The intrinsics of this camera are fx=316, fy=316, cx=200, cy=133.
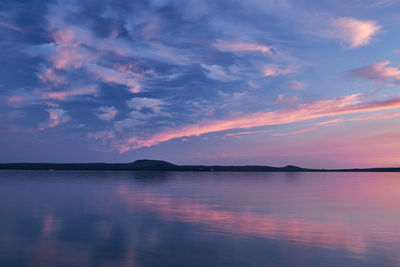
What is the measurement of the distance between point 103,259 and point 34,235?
6968 mm

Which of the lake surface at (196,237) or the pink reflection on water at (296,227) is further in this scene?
the pink reflection on water at (296,227)

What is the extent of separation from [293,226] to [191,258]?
33.1 ft

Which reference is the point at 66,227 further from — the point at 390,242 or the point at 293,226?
the point at 390,242

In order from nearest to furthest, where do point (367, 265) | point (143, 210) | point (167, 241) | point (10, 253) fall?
point (367, 265) < point (10, 253) < point (167, 241) < point (143, 210)

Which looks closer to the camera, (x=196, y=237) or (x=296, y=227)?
(x=196, y=237)

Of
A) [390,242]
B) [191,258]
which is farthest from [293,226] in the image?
[191,258]

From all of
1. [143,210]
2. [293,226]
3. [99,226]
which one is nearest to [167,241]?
[99,226]

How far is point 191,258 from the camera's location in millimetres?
13805

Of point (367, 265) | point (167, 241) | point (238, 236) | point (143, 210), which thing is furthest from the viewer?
point (143, 210)

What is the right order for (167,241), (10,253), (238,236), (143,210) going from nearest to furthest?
(10,253)
(167,241)
(238,236)
(143,210)

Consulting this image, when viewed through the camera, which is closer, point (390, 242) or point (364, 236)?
point (390, 242)

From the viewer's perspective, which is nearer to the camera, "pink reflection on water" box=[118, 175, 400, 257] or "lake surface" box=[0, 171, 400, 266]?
"lake surface" box=[0, 171, 400, 266]

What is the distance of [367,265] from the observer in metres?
13.2

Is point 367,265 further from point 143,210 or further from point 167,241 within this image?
point 143,210
